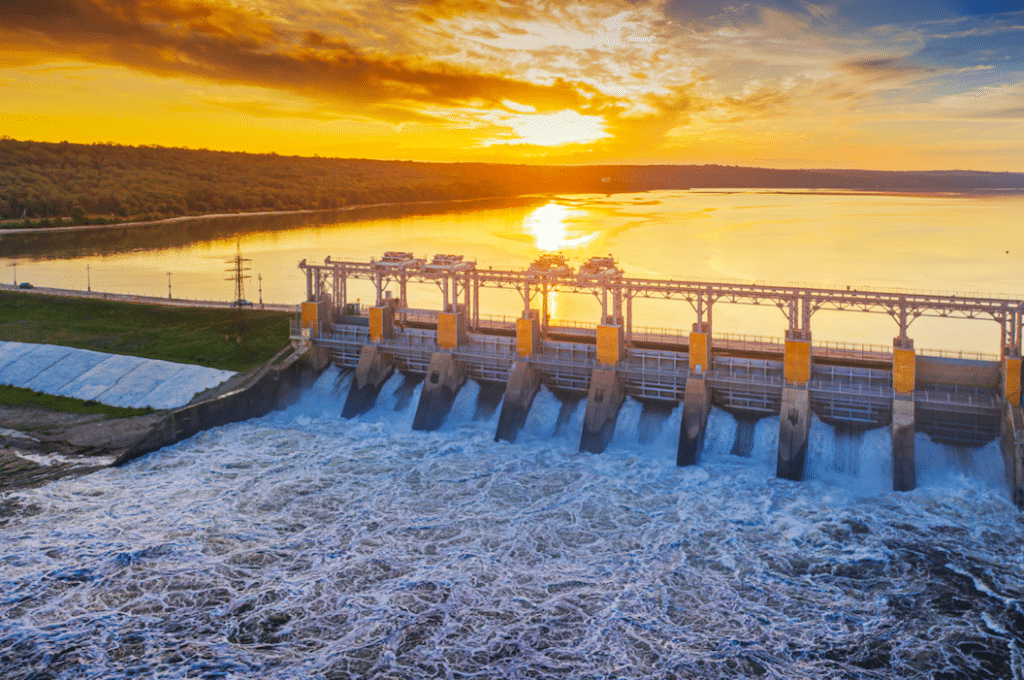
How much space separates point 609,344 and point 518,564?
1366 cm

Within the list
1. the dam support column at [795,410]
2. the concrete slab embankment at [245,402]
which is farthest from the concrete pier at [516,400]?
the concrete slab embankment at [245,402]

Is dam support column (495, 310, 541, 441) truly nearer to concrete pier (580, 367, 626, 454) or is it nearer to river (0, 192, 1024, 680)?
river (0, 192, 1024, 680)

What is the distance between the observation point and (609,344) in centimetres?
3606

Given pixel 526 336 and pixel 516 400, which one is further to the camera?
pixel 526 336

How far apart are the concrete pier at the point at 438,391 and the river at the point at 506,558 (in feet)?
2.41

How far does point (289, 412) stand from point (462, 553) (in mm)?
17538

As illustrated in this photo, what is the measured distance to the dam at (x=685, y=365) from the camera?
30.8 m

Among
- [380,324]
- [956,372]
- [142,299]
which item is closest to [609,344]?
[380,324]

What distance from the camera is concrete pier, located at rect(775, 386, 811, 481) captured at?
3095cm

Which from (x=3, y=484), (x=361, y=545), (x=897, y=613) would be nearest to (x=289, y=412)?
(x=3, y=484)

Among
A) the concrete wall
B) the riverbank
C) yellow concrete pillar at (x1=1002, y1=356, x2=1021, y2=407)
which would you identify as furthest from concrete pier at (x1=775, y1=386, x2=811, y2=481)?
the riverbank

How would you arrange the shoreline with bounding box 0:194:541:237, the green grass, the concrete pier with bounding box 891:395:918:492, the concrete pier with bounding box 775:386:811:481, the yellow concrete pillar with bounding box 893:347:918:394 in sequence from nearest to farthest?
the concrete pier with bounding box 891:395:918:492
the yellow concrete pillar with bounding box 893:347:918:394
the concrete pier with bounding box 775:386:811:481
the green grass
the shoreline with bounding box 0:194:541:237

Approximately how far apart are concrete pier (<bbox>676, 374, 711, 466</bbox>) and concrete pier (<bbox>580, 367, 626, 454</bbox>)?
3.16 metres

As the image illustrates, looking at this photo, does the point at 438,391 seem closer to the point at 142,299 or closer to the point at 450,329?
the point at 450,329
